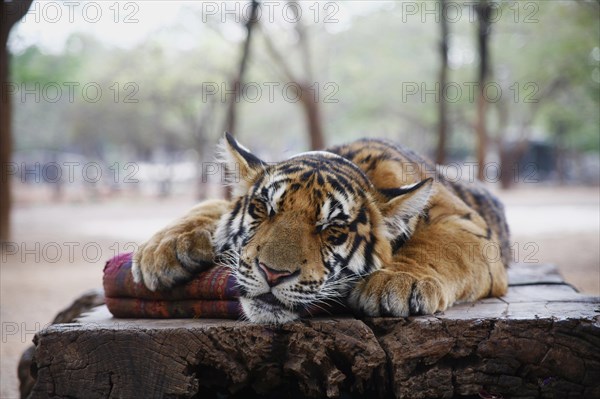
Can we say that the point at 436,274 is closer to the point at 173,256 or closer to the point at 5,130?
the point at 173,256

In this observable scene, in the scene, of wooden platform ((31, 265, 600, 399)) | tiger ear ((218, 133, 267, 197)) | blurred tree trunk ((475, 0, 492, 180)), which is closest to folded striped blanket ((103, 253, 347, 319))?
wooden platform ((31, 265, 600, 399))

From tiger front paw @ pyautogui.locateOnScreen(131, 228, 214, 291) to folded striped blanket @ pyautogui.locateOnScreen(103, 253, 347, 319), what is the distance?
0.04 meters

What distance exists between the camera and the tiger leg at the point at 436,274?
2.95 metres

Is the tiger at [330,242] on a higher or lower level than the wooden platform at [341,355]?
higher

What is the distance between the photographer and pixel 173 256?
10.6ft

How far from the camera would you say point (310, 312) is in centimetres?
291

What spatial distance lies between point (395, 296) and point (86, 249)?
1142 centimetres

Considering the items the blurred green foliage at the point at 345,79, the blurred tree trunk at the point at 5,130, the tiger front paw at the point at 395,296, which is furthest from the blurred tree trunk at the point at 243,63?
the tiger front paw at the point at 395,296

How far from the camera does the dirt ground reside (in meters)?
7.22

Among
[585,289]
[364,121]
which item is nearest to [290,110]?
[364,121]

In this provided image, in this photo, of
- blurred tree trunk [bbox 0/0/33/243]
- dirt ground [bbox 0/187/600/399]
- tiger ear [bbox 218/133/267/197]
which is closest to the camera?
tiger ear [bbox 218/133/267/197]

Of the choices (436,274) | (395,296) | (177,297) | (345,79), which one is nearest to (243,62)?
(177,297)

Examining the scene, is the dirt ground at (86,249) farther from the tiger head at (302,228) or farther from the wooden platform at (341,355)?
the tiger head at (302,228)

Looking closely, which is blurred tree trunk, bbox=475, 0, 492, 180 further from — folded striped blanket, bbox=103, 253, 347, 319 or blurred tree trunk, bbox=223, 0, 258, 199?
folded striped blanket, bbox=103, 253, 347, 319
